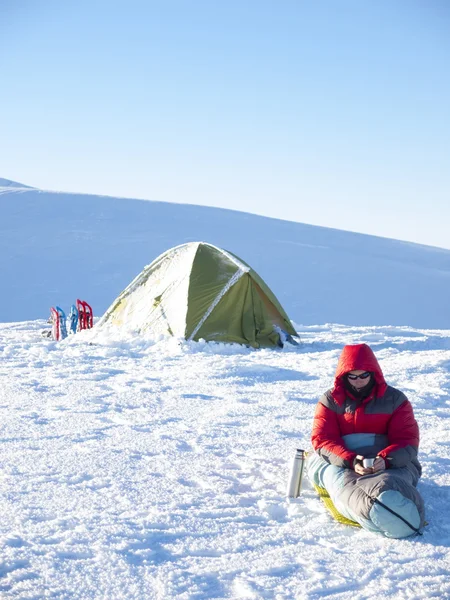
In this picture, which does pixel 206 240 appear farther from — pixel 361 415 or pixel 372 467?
pixel 372 467

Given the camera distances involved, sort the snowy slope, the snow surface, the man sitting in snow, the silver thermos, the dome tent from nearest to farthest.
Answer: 1. the snow surface
2. the man sitting in snow
3. the silver thermos
4. the dome tent
5. the snowy slope

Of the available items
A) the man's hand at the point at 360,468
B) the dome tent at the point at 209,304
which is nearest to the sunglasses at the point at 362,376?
the man's hand at the point at 360,468

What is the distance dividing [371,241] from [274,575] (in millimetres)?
50044

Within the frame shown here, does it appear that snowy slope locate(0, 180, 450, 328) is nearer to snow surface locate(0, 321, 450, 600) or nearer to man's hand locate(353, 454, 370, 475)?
snow surface locate(0, 321, 450, 600)

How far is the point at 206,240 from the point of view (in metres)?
41.1

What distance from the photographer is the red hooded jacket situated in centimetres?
419

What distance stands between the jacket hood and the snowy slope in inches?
876

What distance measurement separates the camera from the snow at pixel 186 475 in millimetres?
3236

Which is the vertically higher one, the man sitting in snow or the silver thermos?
the man sitting in snow

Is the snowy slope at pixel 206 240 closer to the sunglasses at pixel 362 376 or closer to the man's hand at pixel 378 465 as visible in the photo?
the sunglasses at pixel 362 376

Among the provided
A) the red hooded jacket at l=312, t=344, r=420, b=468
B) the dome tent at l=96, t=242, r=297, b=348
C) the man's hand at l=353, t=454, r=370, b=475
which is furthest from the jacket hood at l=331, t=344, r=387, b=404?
the dome tent at l=96, t=242, r=297, b=348

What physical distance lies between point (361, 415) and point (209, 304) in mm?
7029

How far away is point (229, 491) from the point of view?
4.51 m

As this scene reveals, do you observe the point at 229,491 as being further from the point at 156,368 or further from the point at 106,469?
the point at 156,368
